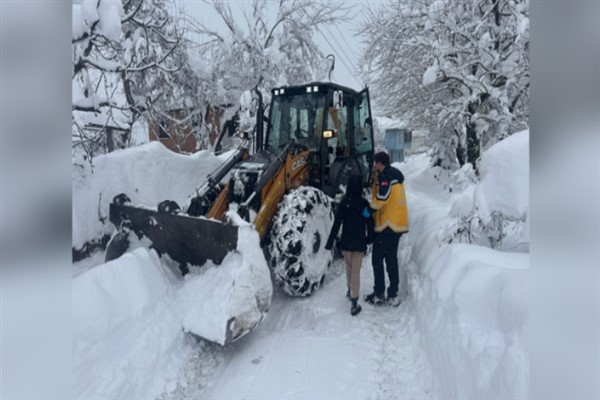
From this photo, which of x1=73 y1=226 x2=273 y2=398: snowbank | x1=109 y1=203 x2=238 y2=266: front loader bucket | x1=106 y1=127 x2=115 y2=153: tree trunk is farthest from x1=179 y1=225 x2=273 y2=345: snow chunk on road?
x1=106 y1=127 x2=115 y2=153: tree trunk

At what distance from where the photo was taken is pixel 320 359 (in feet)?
12.4

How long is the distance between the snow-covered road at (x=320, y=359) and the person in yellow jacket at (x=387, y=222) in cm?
26

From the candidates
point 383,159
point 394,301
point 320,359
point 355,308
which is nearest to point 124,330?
point 320,359

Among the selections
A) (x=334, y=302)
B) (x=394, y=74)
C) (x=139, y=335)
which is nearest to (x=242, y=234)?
(x=139, y=335)

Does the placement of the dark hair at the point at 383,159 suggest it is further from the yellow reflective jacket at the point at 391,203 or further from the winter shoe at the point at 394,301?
the winter shoe at the point at 394,301

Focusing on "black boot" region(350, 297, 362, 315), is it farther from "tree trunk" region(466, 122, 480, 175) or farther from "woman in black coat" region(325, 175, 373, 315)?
"tree trunk" region(466, 122, 480, 175)

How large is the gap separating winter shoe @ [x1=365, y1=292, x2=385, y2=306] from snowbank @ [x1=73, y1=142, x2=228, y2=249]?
2631mm

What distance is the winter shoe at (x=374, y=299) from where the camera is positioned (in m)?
5.06

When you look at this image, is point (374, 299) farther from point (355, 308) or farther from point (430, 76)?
point (430, 76)

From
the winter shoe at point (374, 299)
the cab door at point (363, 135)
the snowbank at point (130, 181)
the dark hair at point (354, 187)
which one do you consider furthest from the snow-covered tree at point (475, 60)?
the snowbank at point (130, 181)

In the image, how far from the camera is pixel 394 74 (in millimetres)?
12180

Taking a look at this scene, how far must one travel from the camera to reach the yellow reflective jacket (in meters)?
5.03
